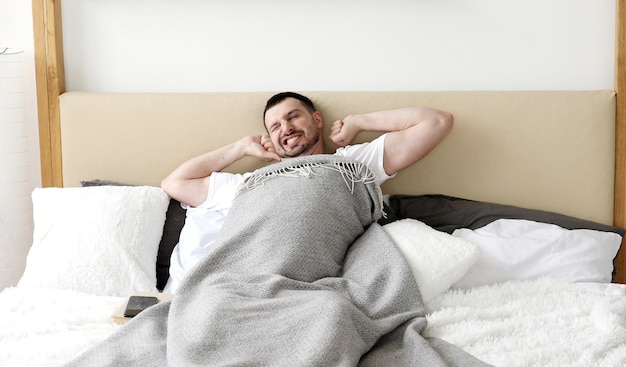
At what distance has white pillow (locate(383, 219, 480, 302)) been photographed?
2244 mm

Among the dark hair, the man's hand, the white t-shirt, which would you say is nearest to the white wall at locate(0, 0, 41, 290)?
the white t-shirt

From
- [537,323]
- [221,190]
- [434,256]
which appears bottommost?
[537,323]

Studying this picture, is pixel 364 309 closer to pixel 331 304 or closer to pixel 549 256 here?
pixel 331 304

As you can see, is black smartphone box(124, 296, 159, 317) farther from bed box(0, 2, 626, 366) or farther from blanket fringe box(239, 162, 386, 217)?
blanket fringe box(239, 162, 386, 217)

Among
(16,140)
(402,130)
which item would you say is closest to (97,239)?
(16,140)

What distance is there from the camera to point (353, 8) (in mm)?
2875

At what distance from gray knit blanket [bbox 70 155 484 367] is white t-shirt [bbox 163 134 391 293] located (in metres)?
0.12

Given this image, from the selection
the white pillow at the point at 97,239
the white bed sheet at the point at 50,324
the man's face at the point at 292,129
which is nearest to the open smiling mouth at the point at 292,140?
the man's face at the point at 292,129

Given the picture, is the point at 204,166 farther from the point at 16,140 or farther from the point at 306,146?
the point at 16,140

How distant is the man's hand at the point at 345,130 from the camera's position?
108 inches

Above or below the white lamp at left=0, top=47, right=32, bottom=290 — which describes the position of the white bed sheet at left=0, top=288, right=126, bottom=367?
below

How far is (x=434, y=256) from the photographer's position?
228cm

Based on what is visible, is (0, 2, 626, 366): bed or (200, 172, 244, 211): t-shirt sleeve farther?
(200, 172, 244, 211): t-shirt sleeve

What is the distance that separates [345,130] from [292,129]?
7.4 inches
